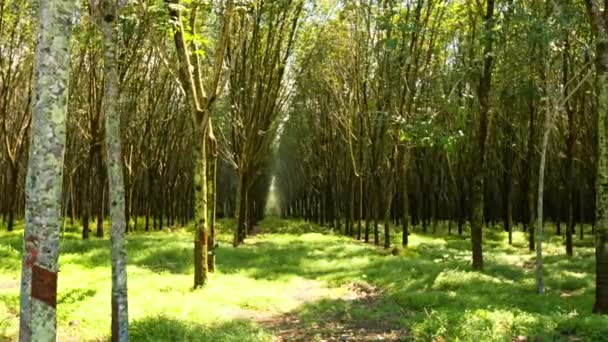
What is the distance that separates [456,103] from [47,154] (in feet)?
30.5

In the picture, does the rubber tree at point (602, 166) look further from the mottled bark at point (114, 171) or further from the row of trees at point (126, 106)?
the mottled bark at point (114, 171)

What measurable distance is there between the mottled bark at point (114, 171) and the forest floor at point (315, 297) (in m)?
1.93

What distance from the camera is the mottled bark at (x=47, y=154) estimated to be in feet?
15.5

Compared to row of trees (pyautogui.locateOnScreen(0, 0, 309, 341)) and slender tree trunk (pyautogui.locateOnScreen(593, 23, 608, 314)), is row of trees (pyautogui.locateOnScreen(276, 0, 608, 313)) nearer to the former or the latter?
slender tree trunk (pyautogui.locateOnScreen(593, 23, 608, 314))

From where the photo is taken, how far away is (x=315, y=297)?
14.6 m

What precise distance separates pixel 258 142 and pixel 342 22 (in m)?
6.90

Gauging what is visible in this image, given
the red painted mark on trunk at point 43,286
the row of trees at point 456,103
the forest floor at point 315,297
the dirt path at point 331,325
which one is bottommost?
the dirt path at point 331,325

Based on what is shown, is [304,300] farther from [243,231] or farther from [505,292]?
[243,231]

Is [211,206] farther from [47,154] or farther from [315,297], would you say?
[47,154]

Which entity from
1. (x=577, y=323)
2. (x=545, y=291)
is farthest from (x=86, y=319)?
(x=545, y=291)

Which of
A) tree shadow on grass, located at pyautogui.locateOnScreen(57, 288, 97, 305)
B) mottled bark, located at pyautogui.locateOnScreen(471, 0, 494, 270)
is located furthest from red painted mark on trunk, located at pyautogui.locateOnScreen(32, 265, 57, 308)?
mottled bark, located at pyautogui.locateOnScreen(471, 0, 494, 270)

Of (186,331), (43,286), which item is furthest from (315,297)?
(43,286)

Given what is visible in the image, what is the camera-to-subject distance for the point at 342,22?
28562 millimetres

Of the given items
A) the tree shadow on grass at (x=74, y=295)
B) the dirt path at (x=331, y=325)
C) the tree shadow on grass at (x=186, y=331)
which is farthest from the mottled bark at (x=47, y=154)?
the tree shadow on grass at (x=74, y=295)
